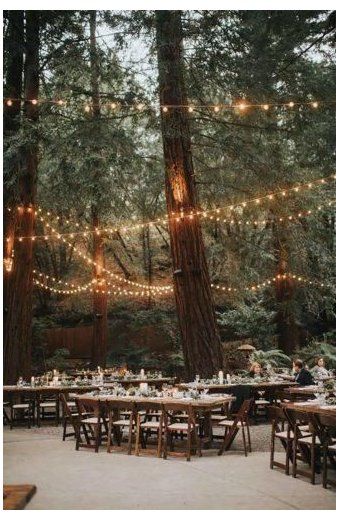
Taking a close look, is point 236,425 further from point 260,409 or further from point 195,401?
point 260,409

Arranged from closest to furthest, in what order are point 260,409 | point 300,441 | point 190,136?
1. point 300,441
2. point 190,136
3. point 260,409

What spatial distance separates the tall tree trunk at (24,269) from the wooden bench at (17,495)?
21.9ft

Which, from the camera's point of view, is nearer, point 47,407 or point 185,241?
point 185,241

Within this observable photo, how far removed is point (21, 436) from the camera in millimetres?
8531

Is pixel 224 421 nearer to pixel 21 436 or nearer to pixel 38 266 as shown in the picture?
pixel 21 436

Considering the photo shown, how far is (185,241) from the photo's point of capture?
962cm

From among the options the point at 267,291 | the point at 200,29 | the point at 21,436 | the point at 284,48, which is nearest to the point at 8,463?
the point at 21,436

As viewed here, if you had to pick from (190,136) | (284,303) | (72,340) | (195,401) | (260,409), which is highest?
(190,136)

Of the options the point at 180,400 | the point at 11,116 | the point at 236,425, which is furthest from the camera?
the point at 11,116

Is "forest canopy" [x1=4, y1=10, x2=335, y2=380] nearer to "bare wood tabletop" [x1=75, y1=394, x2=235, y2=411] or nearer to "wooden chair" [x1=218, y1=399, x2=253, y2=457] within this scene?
"bare wood tabletop" [x1=75, y1=394, x2=235, y2=411]

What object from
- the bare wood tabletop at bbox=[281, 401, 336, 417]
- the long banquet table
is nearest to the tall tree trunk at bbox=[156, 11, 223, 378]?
the long banquet table

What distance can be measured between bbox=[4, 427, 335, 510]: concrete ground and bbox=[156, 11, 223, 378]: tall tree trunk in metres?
2.48

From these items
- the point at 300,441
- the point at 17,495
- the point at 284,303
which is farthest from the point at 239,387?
the point at 284,303

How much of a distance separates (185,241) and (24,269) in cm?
369
